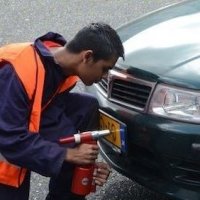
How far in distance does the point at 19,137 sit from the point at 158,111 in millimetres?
657

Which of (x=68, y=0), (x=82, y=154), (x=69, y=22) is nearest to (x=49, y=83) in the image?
(x=82, y=154)

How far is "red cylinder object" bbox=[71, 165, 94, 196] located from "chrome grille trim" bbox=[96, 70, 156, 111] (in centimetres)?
37

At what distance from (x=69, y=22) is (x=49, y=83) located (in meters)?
4.48

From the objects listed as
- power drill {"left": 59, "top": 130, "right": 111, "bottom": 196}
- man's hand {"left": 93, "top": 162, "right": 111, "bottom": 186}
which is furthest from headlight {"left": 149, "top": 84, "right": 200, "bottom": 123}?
man's hand {"left": 93, "top": 162, "right": 111, "bottom": 186}

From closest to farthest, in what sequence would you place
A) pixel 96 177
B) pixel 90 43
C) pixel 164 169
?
pixel 90 43 → pixel 164 169 → pixel 96 177

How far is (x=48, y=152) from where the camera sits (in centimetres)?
262

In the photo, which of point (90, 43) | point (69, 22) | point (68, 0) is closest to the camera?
point (90, 43)

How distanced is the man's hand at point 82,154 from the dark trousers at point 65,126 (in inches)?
7.6

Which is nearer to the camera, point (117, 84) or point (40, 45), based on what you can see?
point (40, 45)

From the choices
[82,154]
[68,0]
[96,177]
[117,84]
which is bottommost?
[68,0]

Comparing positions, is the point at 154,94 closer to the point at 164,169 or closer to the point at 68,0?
the point at 164,169

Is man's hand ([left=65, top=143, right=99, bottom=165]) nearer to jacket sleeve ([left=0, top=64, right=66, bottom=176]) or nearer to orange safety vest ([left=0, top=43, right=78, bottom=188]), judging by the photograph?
jacket sleeve ([left=0, top=64, right=66, bottom=176])

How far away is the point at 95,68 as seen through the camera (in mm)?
2629

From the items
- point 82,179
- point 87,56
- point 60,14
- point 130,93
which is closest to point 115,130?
point 130,93
